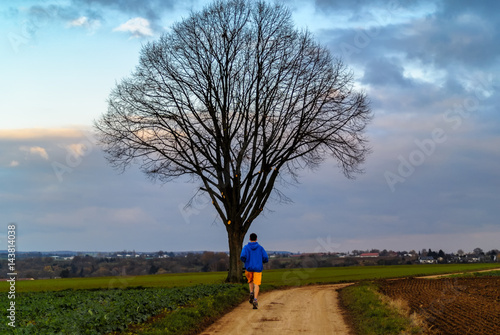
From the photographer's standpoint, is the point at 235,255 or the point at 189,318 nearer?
the point at 189,318

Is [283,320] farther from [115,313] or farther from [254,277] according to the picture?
[115,313]

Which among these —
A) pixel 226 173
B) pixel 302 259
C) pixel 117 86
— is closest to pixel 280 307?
pixel 226 173

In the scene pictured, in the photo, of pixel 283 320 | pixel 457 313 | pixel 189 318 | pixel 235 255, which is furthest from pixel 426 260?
pixel 189 318

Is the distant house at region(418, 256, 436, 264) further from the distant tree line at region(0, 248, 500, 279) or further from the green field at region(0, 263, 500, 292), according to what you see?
the green field at region(0, 263, 500, 292)

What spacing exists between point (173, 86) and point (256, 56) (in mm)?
5802

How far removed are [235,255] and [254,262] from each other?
48.4 ft

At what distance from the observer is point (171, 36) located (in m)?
34.3

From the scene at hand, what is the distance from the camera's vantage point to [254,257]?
18578 mm

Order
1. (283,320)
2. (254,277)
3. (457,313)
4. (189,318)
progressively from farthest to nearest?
1. (254,277)
2. (457,313)
3. (283,320)
4. (189,318)

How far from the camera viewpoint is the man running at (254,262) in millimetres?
18391

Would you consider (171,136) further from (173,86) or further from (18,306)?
(18,306)

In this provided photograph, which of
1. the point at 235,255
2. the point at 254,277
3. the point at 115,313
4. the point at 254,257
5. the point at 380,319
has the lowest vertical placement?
the point at 380,319

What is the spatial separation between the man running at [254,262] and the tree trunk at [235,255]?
13.9 meters

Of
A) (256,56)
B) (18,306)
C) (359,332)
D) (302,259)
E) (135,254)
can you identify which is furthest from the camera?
(302,259)
